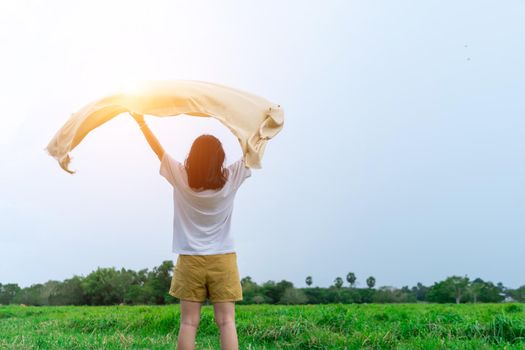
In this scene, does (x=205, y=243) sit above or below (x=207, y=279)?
above

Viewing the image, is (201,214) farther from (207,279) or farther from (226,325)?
(226,325)

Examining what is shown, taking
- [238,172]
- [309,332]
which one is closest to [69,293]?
[309,332]

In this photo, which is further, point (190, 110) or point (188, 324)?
point (190, 110)

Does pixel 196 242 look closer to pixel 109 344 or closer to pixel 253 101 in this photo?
pixel 253 101

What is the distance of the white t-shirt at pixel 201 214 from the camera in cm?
518

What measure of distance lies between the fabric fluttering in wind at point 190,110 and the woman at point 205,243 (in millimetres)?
371

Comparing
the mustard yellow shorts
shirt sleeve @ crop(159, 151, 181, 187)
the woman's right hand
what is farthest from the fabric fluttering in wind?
the mustard yellow shorts

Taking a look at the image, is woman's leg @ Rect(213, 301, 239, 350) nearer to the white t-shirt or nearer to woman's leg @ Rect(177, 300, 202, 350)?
woman's leg @ Rect(177, 300, 202, 350)

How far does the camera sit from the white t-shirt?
5.18 meters

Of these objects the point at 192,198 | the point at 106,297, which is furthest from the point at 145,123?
the point at 106,297

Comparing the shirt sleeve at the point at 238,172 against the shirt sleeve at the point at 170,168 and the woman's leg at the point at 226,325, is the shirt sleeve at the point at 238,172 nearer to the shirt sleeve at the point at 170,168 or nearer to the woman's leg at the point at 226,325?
the shirt sleeve at the point at 170,168

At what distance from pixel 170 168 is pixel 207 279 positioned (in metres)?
1.14

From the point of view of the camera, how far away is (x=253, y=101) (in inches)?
225

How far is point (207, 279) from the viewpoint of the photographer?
17.0 feet
